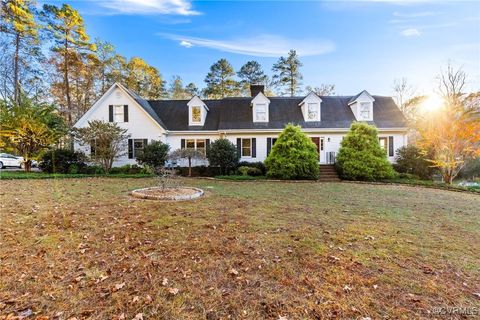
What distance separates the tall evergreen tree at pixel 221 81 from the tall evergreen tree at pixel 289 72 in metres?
5.44

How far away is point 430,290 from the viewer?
8.54 ft

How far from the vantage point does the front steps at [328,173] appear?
46.1 ft

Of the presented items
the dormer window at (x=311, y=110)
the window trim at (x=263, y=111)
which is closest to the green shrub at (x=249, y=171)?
the window trim at (x=263, y=111)

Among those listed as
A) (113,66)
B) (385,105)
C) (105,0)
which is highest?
(113,66)

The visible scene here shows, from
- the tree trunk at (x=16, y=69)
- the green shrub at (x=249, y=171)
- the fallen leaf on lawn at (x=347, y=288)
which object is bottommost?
the fallen leaf on lawn at (x=347, y=288)

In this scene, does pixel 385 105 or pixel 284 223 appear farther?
pixel 385 105

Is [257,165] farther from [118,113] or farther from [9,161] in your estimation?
[9,161]

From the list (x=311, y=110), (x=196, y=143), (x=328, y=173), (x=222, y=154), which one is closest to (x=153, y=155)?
(x=196, y=143)

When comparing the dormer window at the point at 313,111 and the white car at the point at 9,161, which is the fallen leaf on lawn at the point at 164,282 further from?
the white car at the point at 9,161

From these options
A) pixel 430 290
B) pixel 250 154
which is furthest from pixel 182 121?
pixel 430 290

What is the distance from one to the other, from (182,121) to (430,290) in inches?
682

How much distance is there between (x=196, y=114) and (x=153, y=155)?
517 cm

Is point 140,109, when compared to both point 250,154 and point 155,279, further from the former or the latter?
point 155,279

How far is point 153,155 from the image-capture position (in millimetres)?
14383
